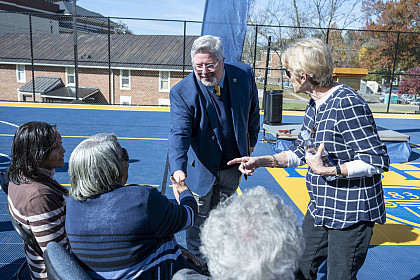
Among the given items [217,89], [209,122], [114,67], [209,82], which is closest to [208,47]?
[209,82]

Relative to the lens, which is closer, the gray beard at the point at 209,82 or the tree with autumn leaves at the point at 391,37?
the gray beard at the point at 209,82

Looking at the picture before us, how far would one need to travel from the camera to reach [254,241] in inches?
38.6

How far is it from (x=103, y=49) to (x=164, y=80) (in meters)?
6.11

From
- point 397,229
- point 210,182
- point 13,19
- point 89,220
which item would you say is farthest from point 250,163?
point 13,19

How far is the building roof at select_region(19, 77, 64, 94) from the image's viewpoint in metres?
26.1

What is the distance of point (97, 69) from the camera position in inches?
1079

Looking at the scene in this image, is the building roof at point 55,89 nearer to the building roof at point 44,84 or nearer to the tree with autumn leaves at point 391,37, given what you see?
the building roof at point 44,84

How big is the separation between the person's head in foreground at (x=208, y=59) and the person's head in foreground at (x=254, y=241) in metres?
1.47

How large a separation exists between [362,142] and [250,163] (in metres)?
0.78

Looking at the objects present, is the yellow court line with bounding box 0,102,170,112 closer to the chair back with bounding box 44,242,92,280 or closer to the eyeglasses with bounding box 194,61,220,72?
the eyeglasses with bounding box 194,61,220,72

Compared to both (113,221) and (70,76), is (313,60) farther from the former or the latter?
(70,76)

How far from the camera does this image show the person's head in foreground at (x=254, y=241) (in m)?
0.97

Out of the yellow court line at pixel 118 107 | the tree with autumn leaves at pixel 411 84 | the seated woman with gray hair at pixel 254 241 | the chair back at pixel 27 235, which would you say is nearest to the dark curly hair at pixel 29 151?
the chair back at pixel 27 235

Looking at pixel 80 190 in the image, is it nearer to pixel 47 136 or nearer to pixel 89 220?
pixel 89 220
